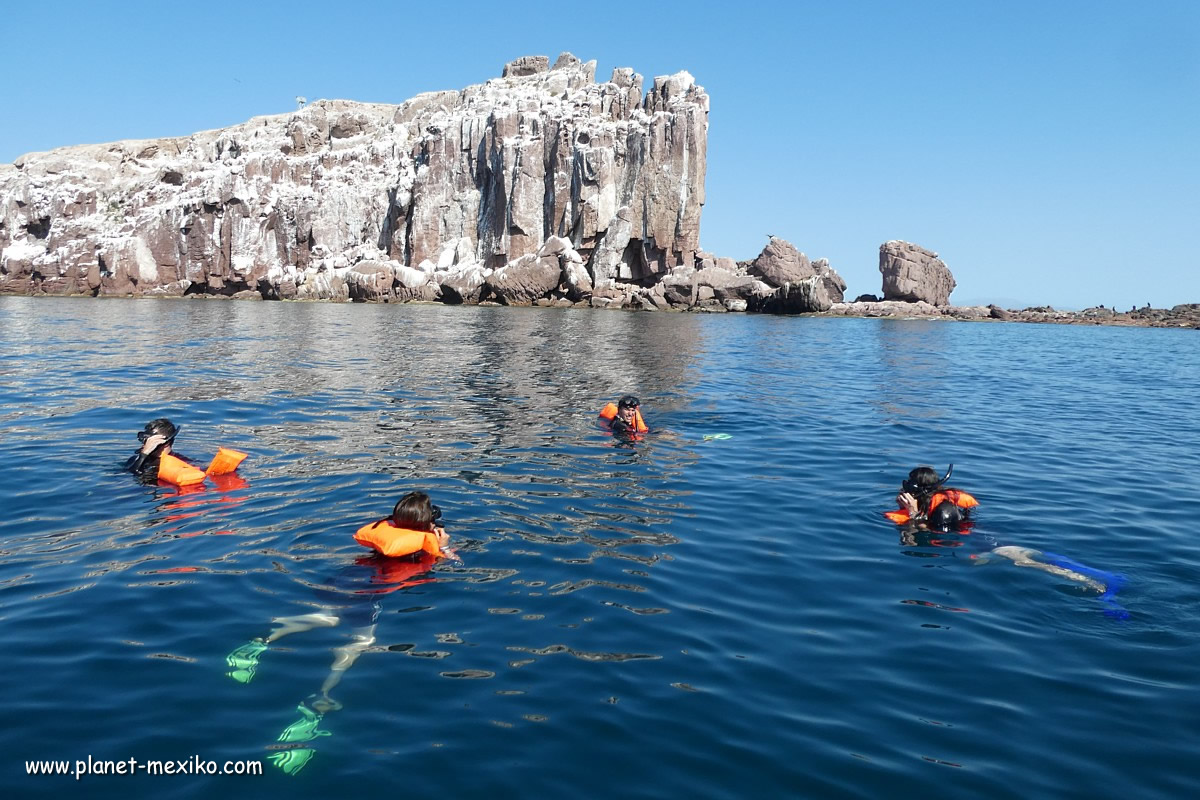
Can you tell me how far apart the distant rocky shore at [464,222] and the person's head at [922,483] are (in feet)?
213

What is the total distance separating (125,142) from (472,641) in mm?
146200

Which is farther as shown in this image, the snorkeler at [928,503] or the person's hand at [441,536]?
the snorkeler at [928,503]

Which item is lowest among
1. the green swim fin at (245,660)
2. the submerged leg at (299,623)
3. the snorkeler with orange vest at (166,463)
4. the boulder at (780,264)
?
the green swim fin at (245,660)

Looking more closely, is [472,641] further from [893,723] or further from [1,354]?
[1,354]

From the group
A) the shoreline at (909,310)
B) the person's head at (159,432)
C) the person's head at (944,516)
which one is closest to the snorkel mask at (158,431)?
the person's head at (159,432)

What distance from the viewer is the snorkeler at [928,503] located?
30.1 ft

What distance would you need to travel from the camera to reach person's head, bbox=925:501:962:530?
29.9 feet

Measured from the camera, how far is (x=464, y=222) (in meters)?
86.1

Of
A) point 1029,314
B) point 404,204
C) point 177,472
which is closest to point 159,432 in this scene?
point 177,472

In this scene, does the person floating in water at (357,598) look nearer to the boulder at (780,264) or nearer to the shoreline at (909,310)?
the shoreline at (909,310)

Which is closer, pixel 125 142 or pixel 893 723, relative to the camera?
pixel 893 723

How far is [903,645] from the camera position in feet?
20.3

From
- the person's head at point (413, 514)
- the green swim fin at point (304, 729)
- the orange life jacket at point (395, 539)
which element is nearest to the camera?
the green swim fin at point (304, 729)

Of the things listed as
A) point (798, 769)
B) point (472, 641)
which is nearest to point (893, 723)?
point (798, 769)
